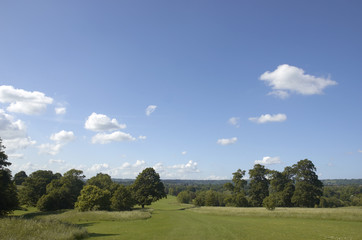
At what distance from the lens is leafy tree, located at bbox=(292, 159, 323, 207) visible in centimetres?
6203

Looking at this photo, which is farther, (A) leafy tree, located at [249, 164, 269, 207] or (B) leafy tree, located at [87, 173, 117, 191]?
(B) leafy tree, located at [87, 173, 117, 191]

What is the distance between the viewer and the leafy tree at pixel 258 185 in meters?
72.2

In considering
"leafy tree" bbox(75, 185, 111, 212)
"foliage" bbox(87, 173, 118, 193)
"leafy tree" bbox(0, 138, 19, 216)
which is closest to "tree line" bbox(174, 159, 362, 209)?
"foliage" bbox(87, 173, 118, 193)

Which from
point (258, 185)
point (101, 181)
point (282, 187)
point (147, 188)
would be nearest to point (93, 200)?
point (147, 188)

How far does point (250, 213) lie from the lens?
149ft

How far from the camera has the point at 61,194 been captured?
66250 mm

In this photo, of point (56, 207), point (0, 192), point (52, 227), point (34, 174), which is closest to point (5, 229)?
point (52, 227)

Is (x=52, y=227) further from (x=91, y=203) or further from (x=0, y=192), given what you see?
(x=91, y=203)

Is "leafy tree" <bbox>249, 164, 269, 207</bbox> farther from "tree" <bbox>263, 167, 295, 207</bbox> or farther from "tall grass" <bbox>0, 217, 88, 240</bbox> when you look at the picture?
"tall grass" <bbox>0, 217, 88, 240</bbox>

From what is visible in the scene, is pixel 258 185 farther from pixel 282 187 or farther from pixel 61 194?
pixel 61 194

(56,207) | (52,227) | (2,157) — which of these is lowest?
(56,207)

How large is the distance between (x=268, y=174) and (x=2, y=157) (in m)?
68.1

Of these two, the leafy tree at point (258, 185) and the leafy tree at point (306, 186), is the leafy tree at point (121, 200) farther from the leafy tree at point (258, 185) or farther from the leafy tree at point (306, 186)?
the leafy tree at point (306, 186)

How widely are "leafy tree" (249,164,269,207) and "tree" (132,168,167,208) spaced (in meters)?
28.8
